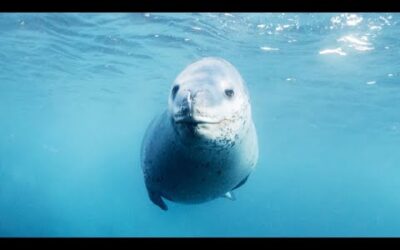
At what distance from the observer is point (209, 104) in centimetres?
259

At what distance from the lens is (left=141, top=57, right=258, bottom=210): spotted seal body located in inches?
104

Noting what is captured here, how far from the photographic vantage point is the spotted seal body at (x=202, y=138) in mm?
2633

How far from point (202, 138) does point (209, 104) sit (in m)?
0.30

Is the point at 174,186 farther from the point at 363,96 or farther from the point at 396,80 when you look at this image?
the point at 363,96

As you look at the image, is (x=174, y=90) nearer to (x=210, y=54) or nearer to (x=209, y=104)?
(x=209, y=104)

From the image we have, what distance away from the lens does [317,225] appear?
197 feet

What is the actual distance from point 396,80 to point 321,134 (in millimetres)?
21550

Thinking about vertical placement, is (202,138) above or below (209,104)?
below

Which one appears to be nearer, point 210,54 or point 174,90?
point 174,90
